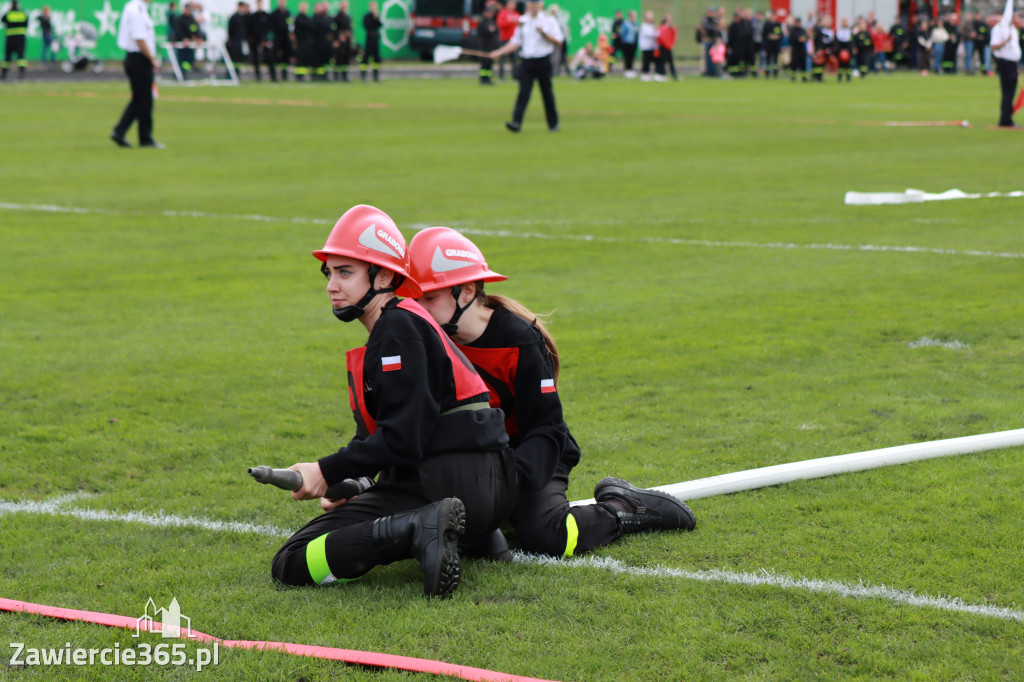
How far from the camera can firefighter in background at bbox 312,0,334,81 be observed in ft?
127

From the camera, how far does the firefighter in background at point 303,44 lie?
3906cm

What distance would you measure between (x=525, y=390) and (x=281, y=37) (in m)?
37.1

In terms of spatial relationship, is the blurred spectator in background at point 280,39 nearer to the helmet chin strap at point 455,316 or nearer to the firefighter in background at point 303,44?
the firefighter in background at point 303,44

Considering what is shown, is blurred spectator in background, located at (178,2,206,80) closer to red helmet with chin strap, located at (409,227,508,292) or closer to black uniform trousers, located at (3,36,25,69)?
black uniform trousers, located at (3,36,25,69)

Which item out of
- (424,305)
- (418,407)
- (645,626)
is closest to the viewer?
(645,626)

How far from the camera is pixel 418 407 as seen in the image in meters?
3.87

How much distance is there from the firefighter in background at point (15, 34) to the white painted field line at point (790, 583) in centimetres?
3622

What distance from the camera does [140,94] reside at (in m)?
17.8

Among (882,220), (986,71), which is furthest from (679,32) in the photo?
(882,220)

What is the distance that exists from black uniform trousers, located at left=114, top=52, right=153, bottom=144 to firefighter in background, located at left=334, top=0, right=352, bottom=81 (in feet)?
70.9

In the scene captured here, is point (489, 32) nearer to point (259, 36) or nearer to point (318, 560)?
point (259, 36)

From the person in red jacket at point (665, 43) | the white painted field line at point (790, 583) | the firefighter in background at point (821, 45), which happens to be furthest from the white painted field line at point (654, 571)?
the firefighter in background at point (821, 45)

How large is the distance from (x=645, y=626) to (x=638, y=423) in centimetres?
230

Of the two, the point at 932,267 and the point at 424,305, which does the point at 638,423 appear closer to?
the point at 424,305
